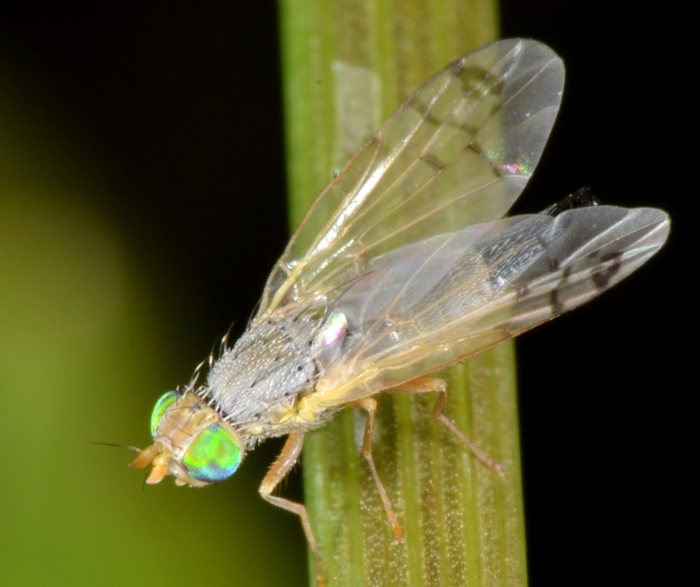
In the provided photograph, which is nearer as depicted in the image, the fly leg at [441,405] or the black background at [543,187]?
the fly leg at [441,405]

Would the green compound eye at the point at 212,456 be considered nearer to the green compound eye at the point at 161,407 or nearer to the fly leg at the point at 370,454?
the green compound eye at the point at 161,407

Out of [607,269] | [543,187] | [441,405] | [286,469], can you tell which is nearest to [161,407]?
[286,469]

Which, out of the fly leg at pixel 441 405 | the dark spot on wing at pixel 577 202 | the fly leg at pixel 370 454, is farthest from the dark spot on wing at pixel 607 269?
the fly leg at pixel 370 454

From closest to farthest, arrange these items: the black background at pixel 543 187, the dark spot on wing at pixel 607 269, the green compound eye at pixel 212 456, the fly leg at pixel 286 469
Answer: the dark spot on wing at pixel 607 269, the green compound eye at pixel 212 456, the fly leg at pixel 286 469, the black background at pixel 543 187

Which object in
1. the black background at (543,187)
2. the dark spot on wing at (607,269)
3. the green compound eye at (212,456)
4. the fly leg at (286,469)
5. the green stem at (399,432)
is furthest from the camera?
the black background at (543,187)

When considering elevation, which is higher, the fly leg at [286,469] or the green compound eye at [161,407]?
the green compound eye at [161,407]

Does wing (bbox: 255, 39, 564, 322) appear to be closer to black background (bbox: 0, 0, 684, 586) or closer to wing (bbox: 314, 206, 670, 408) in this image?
wing (bbox: 314, 206, 670, 408)

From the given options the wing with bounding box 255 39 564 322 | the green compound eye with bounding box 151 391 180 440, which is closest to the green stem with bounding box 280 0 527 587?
the wing with bounding box 255 39 564 322

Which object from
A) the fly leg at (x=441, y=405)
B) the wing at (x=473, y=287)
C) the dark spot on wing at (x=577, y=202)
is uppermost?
the dark spot on wing at (x=577, y=202)
